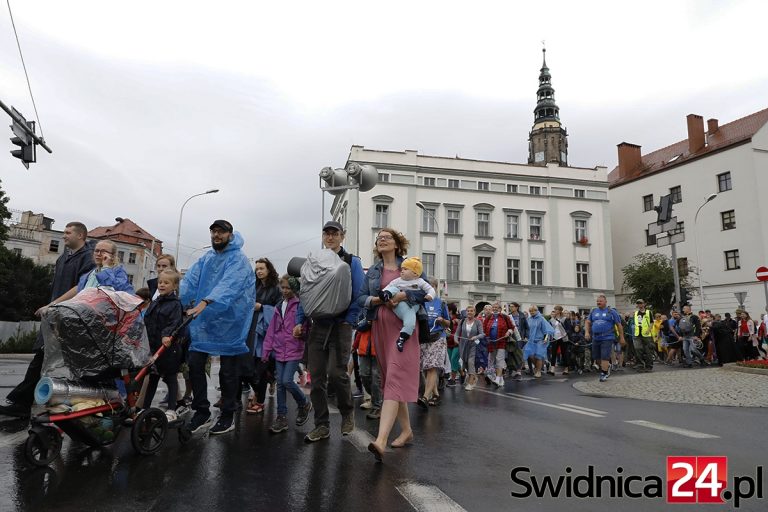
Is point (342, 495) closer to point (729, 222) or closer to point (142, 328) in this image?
point (142, 328)

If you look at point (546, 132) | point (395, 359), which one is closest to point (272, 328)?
point (395, 359)

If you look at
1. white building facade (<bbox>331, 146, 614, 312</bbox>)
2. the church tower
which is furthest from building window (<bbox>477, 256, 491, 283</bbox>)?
the church tower

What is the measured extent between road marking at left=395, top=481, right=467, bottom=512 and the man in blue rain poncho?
2311 mm

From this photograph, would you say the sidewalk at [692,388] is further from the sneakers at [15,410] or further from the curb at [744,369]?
the sneakers at [15,410]

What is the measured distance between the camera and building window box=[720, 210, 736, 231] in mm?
44116

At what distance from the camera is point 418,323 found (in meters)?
4.99

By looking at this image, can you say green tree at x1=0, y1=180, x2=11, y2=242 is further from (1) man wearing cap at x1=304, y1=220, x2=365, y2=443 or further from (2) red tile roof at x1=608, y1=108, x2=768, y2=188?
(2) red tile roof at x1=608, y1=108, x2=768, y2=188

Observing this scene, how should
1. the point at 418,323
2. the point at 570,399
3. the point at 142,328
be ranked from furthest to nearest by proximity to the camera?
the point at 570,399 < the point at 418,323 < the point at 142,328

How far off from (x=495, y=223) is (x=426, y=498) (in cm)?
4308

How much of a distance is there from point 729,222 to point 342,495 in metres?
50.2

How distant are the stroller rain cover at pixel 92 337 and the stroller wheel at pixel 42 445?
40 cm

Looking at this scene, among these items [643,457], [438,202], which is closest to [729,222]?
[438,202]

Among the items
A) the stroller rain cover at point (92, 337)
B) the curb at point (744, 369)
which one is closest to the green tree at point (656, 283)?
the curb at point (744, 369)

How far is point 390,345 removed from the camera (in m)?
4.83
